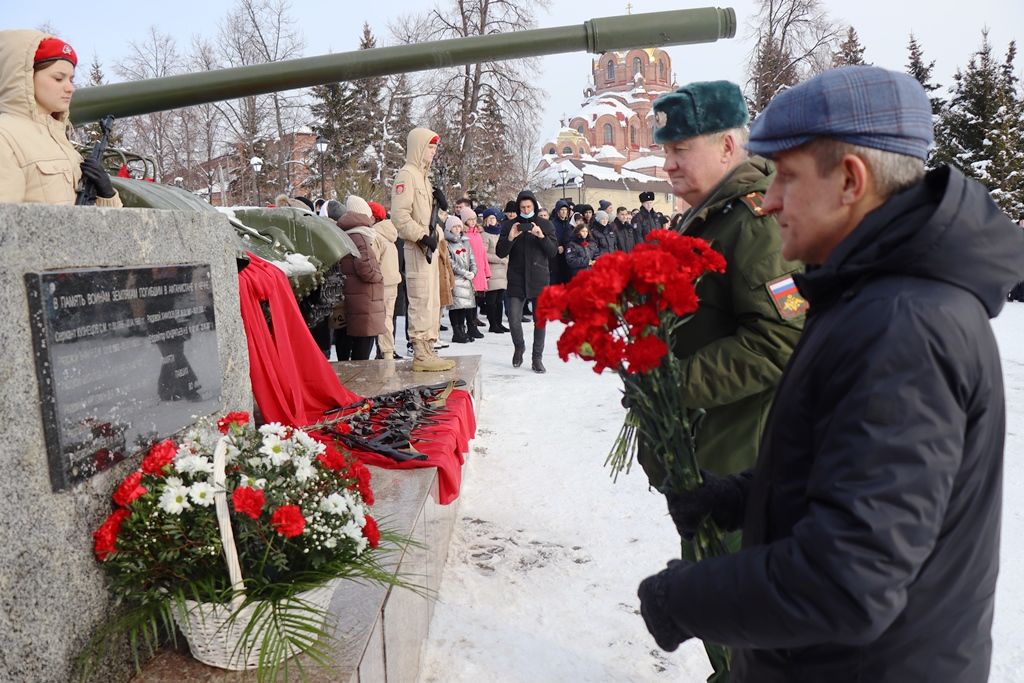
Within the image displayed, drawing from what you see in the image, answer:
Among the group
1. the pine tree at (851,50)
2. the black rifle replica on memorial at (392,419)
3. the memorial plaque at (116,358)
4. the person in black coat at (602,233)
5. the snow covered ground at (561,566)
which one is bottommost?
the snow covered ground at (561,566)

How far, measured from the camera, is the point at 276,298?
459cm

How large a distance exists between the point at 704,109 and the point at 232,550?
1.78 m

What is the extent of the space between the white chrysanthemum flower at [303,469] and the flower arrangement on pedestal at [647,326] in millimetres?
1025

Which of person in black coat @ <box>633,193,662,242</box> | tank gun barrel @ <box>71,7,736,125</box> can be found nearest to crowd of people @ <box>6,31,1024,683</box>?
tank gun barrel @ <box>71,7,736,125</box>

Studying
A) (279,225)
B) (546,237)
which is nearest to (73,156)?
(279,225)

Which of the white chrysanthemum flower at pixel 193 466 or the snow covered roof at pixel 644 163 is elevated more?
the snow covered roof at pixel 644 163

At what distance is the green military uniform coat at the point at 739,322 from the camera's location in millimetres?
2109

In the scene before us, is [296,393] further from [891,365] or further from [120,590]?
[891,365]

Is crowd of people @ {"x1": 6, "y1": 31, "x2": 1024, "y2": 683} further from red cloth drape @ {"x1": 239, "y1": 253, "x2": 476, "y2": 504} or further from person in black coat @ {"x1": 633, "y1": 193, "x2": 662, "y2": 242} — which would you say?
person in black coat @ {"x1": 633, "y1": 193, "x2": 662, "y2": 242}

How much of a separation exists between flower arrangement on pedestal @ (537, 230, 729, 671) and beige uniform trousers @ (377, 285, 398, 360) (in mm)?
6649

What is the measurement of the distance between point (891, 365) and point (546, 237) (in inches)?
329

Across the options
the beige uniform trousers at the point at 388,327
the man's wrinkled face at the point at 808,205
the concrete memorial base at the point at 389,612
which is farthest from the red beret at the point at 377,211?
the man's wrinkled face at the point at 808,205

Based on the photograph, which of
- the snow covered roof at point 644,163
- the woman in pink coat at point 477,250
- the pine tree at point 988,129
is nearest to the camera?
the woman in pink coat at point 477,250

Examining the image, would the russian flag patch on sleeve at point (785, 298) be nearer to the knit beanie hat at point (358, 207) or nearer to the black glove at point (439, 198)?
the black glove at point (439, 198)
